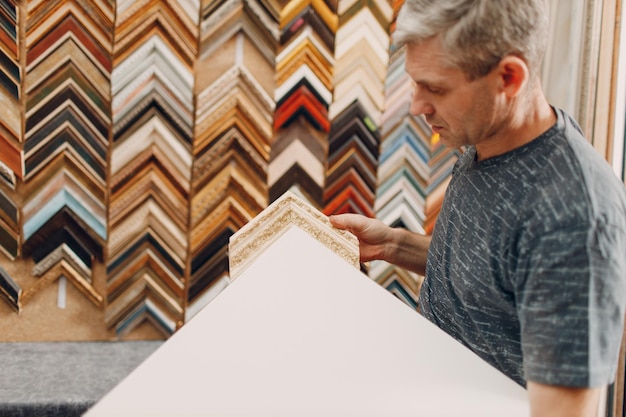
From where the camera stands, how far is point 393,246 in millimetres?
1172

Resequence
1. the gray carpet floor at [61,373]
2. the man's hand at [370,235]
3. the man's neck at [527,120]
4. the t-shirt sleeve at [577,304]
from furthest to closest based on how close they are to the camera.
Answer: the gray carpet floor at [61,373] → the man's hand at [370,235] → the man's neck at [527,120] → the t-shirt sleeve at [577,304]

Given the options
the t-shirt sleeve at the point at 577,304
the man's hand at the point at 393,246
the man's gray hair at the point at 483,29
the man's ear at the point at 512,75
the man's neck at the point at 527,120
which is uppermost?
the man's gray hair at the point at 483,29

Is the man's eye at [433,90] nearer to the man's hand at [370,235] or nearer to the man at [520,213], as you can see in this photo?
the man at [520,213]

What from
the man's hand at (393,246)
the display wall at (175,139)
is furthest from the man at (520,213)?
the display wall at (175,139)

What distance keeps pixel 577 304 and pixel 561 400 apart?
0.11 m

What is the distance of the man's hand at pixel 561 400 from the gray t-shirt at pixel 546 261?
0.04 feet

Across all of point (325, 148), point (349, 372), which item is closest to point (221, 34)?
point (325, 148)

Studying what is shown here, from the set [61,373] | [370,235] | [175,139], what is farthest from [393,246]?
[61,373]

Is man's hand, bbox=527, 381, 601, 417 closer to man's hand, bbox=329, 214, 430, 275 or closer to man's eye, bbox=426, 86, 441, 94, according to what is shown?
man's eye, bbox=426, 86, 441, 94

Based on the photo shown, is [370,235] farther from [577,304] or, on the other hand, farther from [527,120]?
[577,304]

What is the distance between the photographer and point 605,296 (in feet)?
2.19

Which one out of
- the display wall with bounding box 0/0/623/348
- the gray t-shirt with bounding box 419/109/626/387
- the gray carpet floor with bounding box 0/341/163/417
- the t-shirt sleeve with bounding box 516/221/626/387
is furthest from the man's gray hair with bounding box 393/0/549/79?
the gray carpet floor with bounding box 0/341/163/417

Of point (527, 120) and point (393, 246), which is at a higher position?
point (527, 120)

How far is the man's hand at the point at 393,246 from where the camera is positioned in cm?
116
